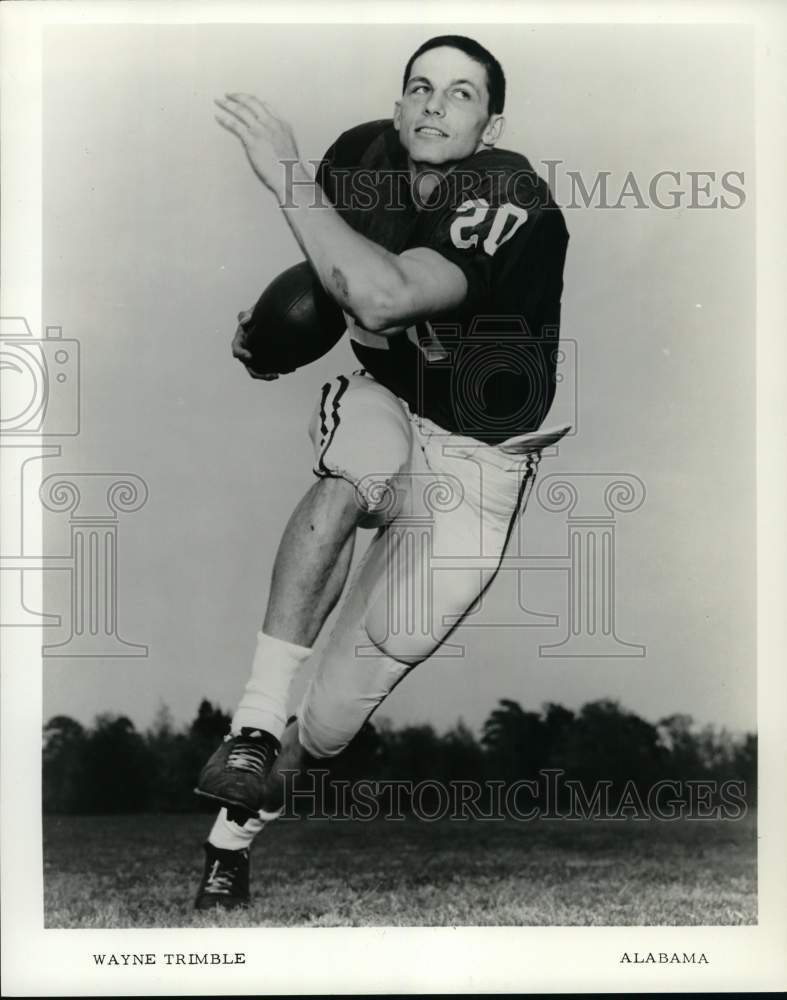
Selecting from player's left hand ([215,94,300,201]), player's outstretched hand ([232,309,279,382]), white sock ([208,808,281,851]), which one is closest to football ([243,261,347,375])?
player's outstretched hand ([232,309,279,382])

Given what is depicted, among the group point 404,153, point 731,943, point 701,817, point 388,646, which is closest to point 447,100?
point 404,153

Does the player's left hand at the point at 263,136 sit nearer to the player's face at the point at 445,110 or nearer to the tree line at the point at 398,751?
the player's face at the point at 445,110

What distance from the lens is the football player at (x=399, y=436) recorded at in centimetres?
292

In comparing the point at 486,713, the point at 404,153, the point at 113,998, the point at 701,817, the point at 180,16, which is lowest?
the point at 113,998

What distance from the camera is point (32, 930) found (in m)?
2.94

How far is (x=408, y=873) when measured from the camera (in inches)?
116

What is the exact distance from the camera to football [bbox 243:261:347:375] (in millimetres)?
2869

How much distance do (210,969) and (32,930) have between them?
473 millimetres

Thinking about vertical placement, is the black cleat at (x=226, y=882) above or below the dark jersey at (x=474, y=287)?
below

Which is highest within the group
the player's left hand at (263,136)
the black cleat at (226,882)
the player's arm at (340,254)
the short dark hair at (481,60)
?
the short dark hair at (481,60)

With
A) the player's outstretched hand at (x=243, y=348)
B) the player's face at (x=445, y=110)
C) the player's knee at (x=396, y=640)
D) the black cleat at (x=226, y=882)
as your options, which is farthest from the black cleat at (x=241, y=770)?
the player's face at (x=445, y=110)

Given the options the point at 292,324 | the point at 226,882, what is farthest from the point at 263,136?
the point at 226,882

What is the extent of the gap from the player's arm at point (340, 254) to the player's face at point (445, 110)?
278mm

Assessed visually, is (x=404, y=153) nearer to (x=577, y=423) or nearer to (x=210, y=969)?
(x=577, y=423)
